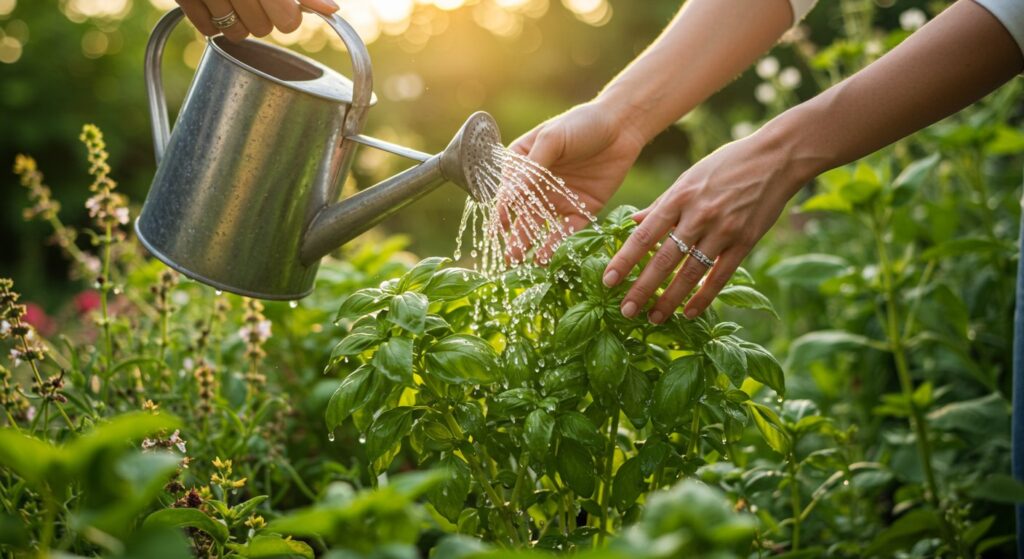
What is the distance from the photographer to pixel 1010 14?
1.01 meters

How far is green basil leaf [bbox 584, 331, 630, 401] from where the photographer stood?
0.94 meters

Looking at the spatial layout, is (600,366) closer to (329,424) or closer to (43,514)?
(329,424)

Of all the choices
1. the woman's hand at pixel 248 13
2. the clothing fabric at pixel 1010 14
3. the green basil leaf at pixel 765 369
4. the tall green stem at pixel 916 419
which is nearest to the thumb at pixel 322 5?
the woman's hand at pixel 248 13

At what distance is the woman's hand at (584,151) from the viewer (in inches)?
54.1

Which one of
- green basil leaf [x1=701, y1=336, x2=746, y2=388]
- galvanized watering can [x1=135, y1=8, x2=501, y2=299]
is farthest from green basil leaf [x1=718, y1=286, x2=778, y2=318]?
galvanized watering can [x1=135, y1=8, x2=501, y2=299]

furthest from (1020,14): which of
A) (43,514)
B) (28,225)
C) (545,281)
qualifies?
(28,225)

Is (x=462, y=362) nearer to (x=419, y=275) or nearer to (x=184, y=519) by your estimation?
(x=419, y=275)

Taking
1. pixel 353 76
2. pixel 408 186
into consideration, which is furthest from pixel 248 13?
pixel 408 186

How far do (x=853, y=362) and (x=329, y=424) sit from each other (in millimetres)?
1600

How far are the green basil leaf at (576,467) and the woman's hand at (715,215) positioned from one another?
0.18 metres

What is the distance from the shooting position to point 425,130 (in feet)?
20.4

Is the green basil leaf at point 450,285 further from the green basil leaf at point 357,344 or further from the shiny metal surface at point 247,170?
the shiny metal surface at point 247,170

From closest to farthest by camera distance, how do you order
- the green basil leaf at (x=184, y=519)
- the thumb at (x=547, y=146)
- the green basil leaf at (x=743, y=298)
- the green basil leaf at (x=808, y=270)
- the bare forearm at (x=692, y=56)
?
the green basil leaf at (x=184, y=519) < the green basil leaf at (x=743, y=298) < the thumb at (x=547, y=146) < the bare forearm at (x=692, y=56) < the green basil leaf at (x=808, y=270)

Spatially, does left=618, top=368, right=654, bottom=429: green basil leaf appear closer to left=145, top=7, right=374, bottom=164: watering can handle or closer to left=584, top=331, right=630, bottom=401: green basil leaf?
left=584, top=331, right=630, bottom=401: green basil leaf
